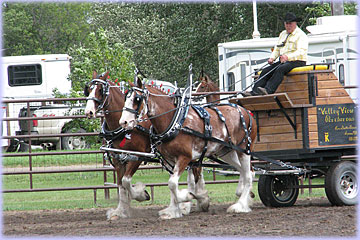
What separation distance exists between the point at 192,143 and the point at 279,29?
581 inches

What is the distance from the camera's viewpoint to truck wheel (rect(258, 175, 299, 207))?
32.9 feet

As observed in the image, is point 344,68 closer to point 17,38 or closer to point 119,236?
point 119,236

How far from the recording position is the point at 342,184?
965 centimetres

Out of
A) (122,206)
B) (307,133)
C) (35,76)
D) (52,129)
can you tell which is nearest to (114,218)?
(122,206)

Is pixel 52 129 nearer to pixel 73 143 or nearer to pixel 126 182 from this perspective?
pixel 73 143

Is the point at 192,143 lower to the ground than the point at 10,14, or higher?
lower

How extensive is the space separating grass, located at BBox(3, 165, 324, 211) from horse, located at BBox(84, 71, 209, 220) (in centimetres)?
169

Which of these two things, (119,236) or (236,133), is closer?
(119,236)

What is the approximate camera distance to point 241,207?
929 cm

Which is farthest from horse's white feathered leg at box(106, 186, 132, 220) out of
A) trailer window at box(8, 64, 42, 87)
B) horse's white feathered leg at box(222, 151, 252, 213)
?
trailer window at box(8, 64, 42, 87)

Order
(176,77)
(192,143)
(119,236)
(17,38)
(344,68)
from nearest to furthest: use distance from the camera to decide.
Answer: (119,236)
(192,143)
(344,68)
(176,77)
(17,38)

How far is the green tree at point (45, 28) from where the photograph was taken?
126 feet

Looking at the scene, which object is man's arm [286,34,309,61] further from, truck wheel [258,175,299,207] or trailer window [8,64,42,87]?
trailer window [8,64,42,87]

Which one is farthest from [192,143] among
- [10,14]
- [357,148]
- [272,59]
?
[10,14]
